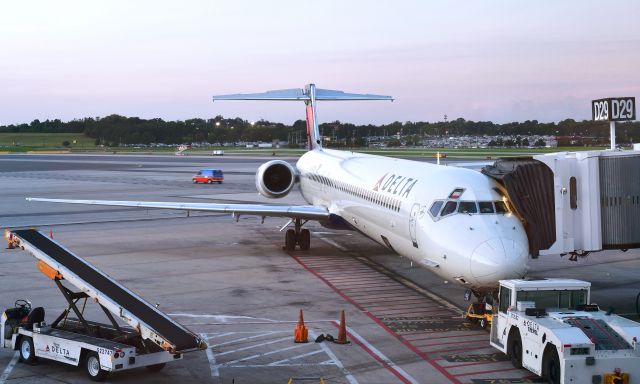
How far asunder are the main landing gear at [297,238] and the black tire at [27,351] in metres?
14.5

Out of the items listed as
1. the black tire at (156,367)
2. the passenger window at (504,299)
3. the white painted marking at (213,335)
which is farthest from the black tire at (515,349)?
the black tire at (156,367)

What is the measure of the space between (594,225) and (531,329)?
525cm

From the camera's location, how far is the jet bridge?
17422mm

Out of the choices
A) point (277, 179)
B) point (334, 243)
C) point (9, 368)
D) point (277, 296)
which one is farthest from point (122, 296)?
point (334, 243)

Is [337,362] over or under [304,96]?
under

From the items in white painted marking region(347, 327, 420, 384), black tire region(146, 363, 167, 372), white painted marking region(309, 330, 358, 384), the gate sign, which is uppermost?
the gate sign

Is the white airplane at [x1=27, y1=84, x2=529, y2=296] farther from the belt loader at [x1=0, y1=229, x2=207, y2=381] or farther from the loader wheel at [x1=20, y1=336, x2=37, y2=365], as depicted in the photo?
the loader wheel at [x1=20, y1=336, x2=37, y2=365]

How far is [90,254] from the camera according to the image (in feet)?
91.1

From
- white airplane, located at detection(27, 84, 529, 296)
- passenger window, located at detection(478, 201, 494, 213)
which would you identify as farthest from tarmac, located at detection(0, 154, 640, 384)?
passenger window, located at detection(478, 201, 494, 213)

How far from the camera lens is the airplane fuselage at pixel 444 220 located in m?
15.9

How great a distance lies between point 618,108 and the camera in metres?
19.5

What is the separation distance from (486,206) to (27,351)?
978 cm

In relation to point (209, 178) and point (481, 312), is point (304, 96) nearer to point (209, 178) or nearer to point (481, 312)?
point (481, 312)

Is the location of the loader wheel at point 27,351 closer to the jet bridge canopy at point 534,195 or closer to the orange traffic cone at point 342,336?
the orange traffic cone at point 342,336
